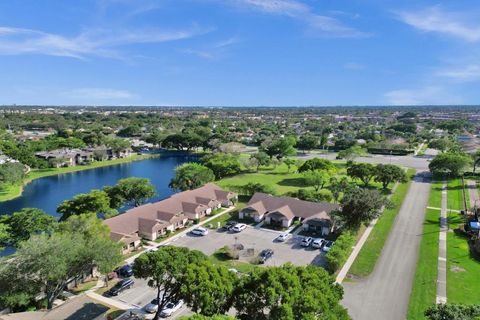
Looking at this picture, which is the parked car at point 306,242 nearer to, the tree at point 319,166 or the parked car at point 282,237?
the parked car at point 282,237

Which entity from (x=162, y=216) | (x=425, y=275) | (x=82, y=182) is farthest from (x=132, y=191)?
(x=425, y=275)

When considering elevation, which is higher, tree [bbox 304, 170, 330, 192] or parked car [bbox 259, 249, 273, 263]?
tree [bbox 304, 170, 330, 192]

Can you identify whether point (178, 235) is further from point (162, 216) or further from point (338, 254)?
point (338, 254)

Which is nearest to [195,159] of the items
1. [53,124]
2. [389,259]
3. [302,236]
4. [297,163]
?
[297,163]

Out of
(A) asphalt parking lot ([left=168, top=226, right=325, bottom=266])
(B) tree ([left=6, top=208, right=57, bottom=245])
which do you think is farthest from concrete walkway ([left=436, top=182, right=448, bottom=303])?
(B) tree ([left=6, top=208, right=57, bottom=245])

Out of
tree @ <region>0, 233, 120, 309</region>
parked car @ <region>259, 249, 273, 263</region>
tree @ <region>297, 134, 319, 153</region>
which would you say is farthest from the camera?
tree @ <region>297, 134, 319, 153</region>

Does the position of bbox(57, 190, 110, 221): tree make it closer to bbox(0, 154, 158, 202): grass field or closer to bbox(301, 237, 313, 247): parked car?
bbox(0, 154, 158, 202): grass field
